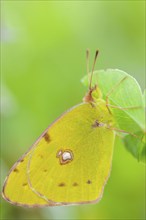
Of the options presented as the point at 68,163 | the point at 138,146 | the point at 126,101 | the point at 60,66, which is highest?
the point at 126,101

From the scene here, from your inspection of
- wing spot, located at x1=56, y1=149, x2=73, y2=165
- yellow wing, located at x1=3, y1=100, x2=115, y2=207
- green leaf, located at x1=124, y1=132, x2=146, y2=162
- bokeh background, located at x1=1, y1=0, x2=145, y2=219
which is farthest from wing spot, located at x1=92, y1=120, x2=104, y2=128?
bokeh background, located at x1=1, y1=0, x2=145, y2=219

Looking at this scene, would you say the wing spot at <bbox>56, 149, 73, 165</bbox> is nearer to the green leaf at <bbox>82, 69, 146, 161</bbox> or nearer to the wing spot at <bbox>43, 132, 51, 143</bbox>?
the wing spot at <bbox>43, 132, 51, 143</bbox>

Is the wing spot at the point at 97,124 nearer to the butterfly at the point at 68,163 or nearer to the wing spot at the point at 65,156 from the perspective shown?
A: the butterfly at the point at 68,163

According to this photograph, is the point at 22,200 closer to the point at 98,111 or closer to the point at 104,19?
the point at 98,111

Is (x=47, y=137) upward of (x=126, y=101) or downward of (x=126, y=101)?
downward

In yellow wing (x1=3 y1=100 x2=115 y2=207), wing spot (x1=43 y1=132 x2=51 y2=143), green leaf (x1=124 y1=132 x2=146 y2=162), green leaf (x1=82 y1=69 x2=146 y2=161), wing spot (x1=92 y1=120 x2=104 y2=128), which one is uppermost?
green leaf (x1=82 y1=69 x2=146 y2=161)

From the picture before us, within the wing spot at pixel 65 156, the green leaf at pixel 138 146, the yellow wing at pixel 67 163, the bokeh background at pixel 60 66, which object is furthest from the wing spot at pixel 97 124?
the bokeh background at pixel 60 66

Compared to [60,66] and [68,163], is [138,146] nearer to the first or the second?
[68,163]

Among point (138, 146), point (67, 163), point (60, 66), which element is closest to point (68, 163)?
point (67, 163)
